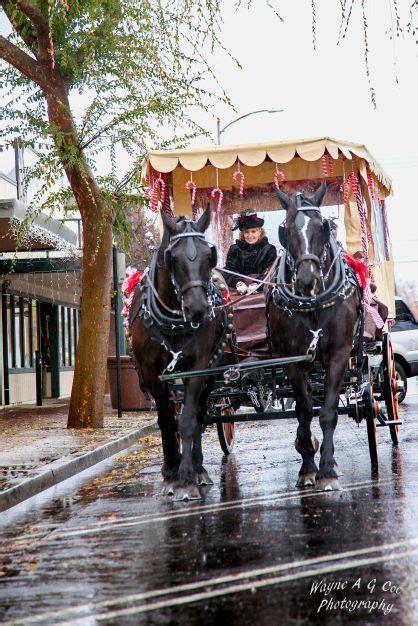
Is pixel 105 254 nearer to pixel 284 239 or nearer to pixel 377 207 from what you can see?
pixel 377 207

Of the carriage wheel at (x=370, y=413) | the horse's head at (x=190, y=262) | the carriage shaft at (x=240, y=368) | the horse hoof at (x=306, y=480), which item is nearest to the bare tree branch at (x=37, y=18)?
the horse's head at (x=190, y=262)

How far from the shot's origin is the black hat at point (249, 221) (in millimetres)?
11328

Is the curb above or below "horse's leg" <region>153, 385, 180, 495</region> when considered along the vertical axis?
below

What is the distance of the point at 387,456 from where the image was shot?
1112cm

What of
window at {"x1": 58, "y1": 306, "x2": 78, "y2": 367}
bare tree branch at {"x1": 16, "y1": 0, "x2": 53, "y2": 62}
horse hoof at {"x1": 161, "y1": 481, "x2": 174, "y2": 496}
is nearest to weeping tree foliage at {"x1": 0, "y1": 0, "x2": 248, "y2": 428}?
bare tree branch at {"x1": 16, "y1": 0, "x2": 53, "y2": 62}

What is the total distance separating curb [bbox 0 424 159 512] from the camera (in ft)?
31.2

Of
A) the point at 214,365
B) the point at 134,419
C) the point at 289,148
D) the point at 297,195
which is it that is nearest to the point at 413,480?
the point at 214,365

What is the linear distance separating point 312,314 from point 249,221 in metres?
2.39

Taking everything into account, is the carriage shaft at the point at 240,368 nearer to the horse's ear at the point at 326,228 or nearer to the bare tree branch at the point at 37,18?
the horse's ear at the point at 326,228

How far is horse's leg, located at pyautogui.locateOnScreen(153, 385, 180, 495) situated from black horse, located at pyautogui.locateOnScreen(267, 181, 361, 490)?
42.2 inches

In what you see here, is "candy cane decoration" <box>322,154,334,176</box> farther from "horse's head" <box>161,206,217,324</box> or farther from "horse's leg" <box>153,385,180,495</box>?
"horse's leg" <box>153,385,180,495</box>

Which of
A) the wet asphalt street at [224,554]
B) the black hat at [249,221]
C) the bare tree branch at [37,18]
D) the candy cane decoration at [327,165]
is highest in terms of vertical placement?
the bare tree branch at [37,18]

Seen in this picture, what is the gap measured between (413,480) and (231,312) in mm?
2333

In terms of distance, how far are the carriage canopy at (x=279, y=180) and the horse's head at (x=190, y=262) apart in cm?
234
